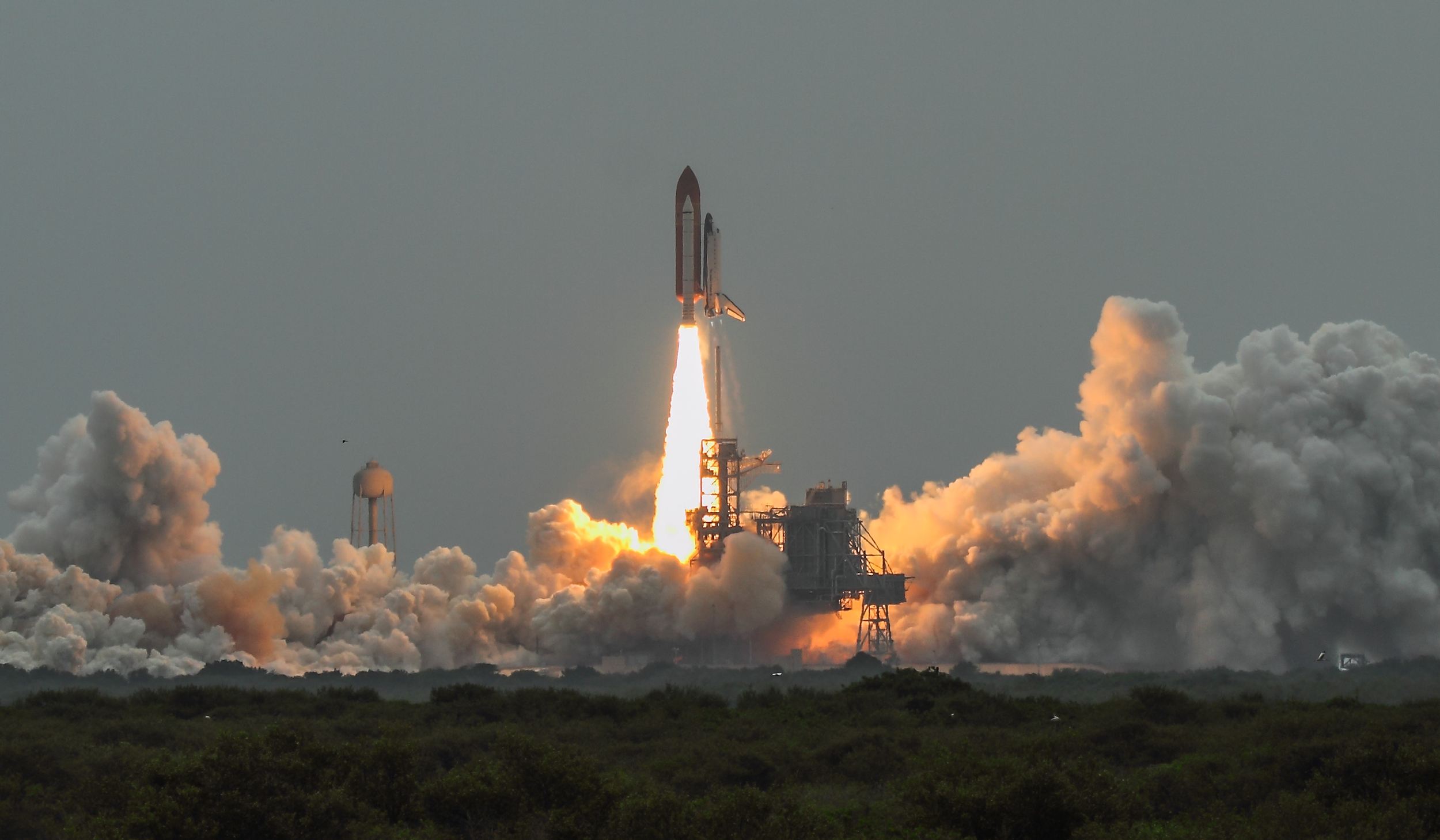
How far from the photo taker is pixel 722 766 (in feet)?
136

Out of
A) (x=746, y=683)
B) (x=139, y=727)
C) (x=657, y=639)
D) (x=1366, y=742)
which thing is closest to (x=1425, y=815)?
(x=1366, y=742)

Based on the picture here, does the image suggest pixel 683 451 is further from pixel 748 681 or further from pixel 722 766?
pixel 722 766

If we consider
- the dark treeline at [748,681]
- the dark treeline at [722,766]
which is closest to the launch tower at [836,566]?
the dark treeline at [748,681]

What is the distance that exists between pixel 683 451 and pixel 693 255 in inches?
344

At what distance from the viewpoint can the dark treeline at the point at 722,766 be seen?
28.3 meters

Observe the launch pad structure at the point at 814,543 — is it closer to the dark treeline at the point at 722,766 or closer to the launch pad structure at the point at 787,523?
the launch pad structure at the point at 787,523

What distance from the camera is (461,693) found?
58656 mm

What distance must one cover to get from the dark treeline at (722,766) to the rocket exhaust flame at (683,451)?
22.7 m

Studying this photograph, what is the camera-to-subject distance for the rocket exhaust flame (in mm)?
78625

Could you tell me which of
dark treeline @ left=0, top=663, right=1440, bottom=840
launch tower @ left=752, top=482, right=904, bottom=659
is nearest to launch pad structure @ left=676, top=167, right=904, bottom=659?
launch tower @ left=752, top=482, right=904, bottom=659

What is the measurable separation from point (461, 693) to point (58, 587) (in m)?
19.2

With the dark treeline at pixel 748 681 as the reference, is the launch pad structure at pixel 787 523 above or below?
above

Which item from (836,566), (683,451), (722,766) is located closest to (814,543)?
(836,566)

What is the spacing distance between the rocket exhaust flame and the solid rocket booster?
142 cm
